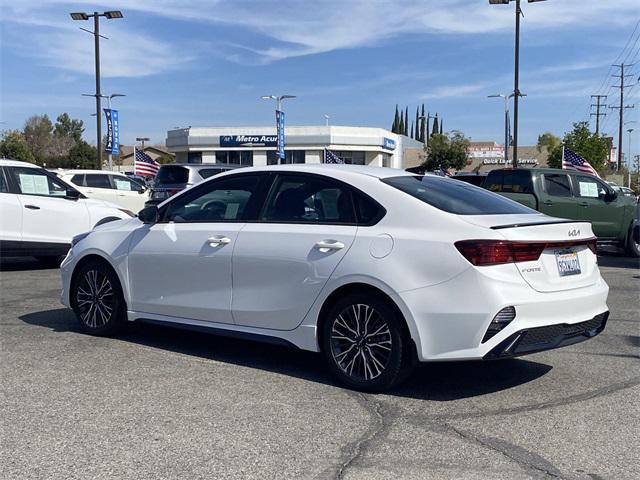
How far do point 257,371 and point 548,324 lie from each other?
2.30m

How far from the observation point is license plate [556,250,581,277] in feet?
16.7

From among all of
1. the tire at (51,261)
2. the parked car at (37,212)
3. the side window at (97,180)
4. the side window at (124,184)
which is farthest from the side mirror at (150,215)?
the side window at (124,184)

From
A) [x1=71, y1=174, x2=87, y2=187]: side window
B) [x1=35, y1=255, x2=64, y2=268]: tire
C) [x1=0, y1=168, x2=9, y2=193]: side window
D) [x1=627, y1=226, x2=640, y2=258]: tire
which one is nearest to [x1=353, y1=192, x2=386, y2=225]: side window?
[x1=0, y1=168, x2=9, y2=193]: side window

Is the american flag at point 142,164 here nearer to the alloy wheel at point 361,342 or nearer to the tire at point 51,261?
the tire at point 51,261

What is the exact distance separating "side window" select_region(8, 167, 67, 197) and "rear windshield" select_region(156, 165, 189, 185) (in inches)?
262

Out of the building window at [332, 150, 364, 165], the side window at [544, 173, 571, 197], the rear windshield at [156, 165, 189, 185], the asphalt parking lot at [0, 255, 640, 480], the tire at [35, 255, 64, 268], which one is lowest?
the asphalt parking lot at [0, 255, 640, 480]

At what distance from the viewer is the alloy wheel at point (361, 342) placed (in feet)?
16.7

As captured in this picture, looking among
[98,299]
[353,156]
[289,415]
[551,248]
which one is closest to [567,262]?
[551,248]

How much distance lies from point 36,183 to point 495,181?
8825 mm

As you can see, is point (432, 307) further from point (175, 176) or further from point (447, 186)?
point (175, 176)

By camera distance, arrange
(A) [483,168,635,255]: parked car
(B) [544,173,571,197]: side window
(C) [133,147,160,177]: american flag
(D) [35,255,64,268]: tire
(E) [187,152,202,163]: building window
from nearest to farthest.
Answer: (D) [35,255,64,268]: tire → (A) [483,168,635,255]: parked car → (B) [544,173,571,197]: side window → (C) [133,147,160,177]: american flag → (E) [187,152,202,163]: building window

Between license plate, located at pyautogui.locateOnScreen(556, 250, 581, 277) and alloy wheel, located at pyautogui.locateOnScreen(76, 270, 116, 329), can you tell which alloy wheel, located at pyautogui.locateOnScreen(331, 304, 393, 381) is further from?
alloy wheel, located at pyautogui.locateOnScreen(76, 270, 116, 329)

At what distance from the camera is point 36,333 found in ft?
23.4

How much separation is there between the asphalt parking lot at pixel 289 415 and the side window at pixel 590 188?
8192 millimetres
